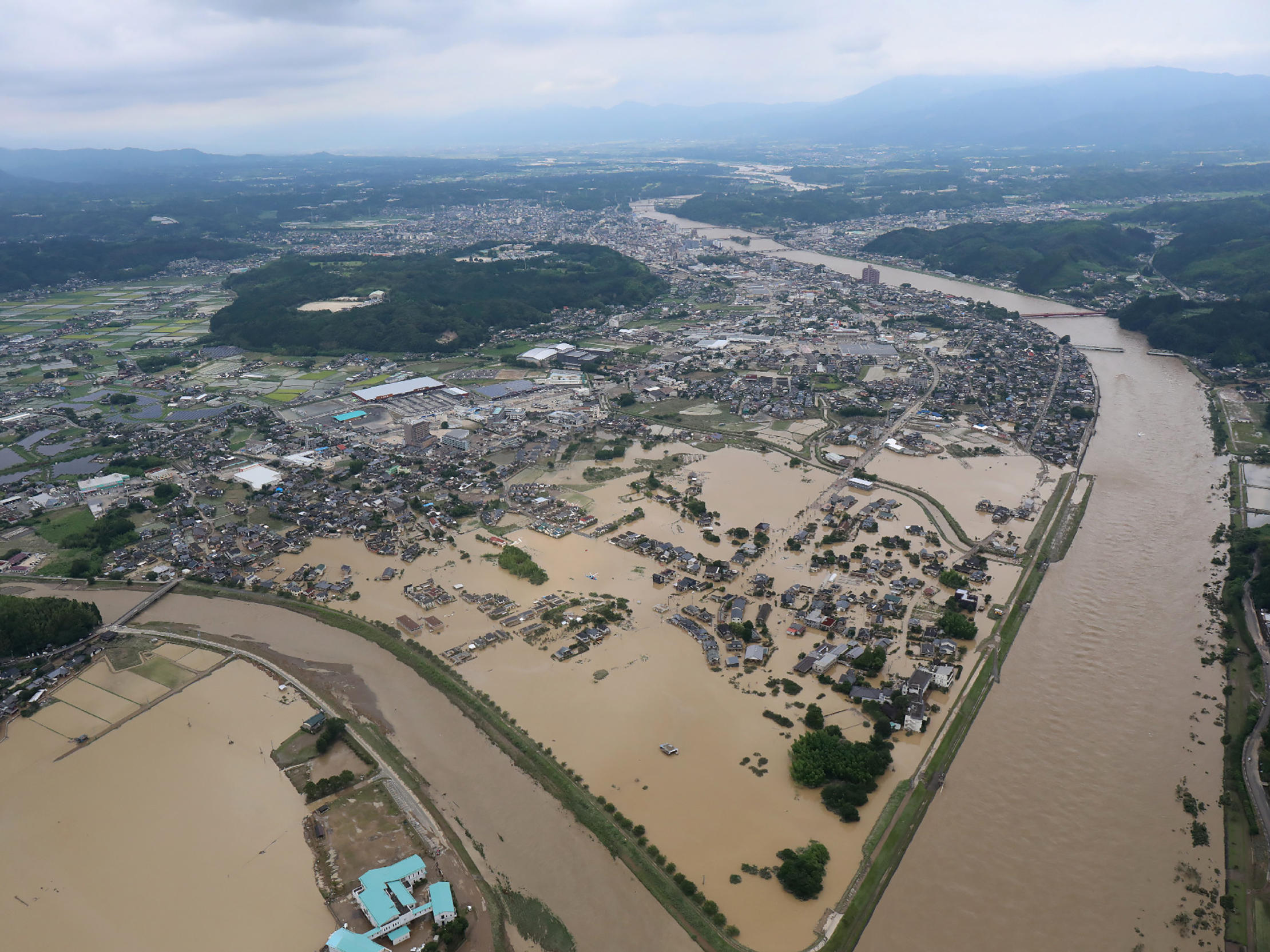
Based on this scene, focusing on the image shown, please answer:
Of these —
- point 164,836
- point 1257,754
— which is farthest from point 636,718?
point 1257,754

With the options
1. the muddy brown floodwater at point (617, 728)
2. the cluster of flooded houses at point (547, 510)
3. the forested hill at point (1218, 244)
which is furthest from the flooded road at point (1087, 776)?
the forested hill at point (1218, 244)

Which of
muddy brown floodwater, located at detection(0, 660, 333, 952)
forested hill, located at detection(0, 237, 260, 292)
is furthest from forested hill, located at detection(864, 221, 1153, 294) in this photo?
forested hill, located at detection(0, 237, 260, 292)

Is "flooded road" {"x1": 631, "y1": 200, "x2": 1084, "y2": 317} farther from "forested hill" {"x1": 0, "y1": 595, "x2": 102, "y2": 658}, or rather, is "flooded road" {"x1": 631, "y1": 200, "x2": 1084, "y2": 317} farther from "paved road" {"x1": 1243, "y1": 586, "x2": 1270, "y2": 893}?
"forested hill" {"x1": 0, "y1": 595, "x2": 102, "y2": 658}

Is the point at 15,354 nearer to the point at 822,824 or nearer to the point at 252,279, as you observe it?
the point at 252,279

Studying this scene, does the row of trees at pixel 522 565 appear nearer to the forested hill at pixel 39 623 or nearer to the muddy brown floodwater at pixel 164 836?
the muddy brown floodwater at pixel 164 836

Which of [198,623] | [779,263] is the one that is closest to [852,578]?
[198,623]

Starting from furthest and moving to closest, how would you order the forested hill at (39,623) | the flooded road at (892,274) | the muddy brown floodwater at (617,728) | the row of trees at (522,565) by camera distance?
the flooded road at (892,274)
the row of trees at (522,565)
the forested hill at (39,623)
the muddy brown floodwater at (617,728)
